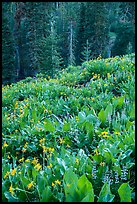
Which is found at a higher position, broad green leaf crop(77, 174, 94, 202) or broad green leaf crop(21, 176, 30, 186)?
broad green leaf crop(77, 174, 94, 202)

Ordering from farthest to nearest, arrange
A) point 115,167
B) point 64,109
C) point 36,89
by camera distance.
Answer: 1. point 36,89
2. point 64,109
3. point 115,167

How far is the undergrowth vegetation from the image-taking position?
8.72 feet

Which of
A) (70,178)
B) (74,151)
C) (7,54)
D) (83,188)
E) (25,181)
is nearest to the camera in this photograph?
(83,188)

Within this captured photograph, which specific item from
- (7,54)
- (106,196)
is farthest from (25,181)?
(7,54)

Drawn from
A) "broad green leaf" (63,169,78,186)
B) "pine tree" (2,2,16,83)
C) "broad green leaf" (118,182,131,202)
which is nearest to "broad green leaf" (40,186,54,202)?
"broad green leaf" (63,169,78,186)

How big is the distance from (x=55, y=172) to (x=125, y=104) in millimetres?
2440

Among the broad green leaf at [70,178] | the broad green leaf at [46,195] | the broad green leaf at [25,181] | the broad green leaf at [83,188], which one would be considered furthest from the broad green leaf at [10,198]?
the broad green leaf at [83,188]

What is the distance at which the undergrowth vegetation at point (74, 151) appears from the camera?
2.66 meters

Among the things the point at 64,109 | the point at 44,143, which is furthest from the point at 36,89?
the point at 44,143

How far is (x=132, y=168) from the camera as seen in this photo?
122 inches

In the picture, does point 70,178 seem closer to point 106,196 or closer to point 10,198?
point 106,196

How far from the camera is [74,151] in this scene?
3850mm

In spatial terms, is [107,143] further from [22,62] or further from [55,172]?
[22,62]

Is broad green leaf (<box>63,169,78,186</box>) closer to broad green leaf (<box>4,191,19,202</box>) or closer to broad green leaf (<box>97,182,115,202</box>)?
broad green leaf (<box>97,182,115,202</box>)
